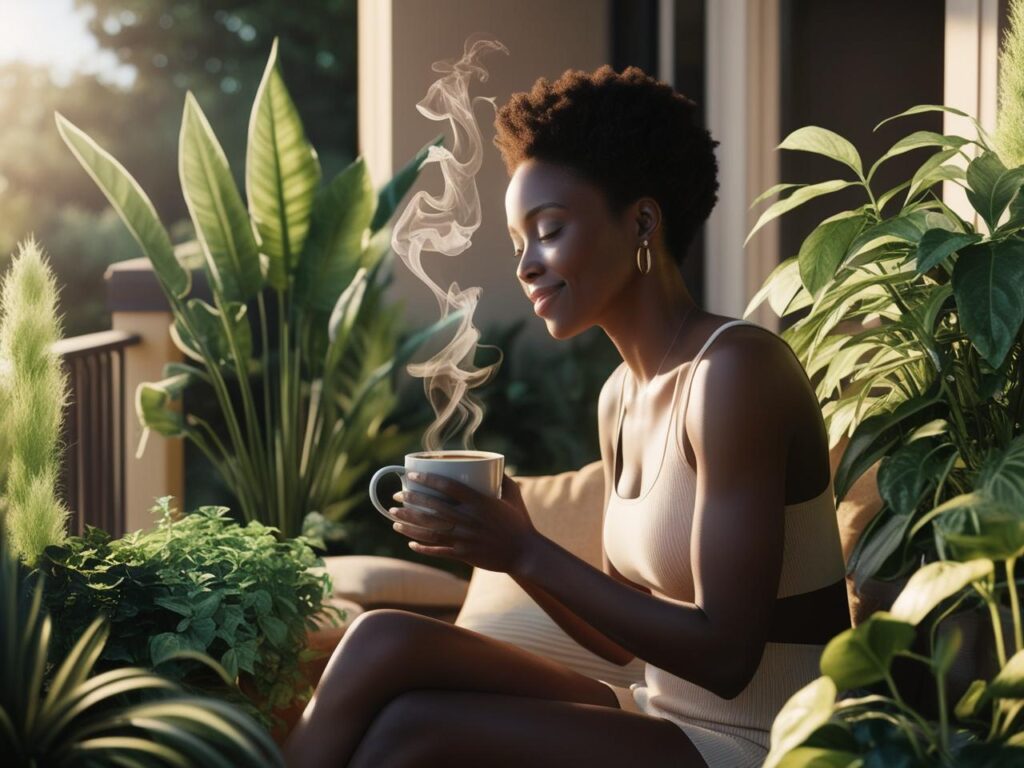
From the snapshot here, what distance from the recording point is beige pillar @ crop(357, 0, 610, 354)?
4.54 meters

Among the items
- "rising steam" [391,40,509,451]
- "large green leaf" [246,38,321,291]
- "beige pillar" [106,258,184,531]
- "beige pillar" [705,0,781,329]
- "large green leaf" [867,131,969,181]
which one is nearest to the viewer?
"large green leaf" [867,131,969,181]

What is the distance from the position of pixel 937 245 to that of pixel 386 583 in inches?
75.1

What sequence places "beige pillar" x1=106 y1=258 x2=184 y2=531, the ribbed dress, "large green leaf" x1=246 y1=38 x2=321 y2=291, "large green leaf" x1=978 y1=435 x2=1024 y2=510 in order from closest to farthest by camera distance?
"large green leaf" x1=978 y1=435 x2=1024 y2=510 < the ribbed dress < "large green leaf" x1=246 y1=38 x2=321 y2=291 < "beige pillar" x1=106 y1=258 x2=184 y2=531

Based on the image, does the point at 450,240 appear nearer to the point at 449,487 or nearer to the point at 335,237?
the point at 449,487

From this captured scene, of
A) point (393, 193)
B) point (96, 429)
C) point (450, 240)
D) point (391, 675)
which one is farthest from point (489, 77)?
point (391, 675)

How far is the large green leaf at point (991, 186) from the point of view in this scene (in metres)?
1.64

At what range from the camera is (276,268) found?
412 cm

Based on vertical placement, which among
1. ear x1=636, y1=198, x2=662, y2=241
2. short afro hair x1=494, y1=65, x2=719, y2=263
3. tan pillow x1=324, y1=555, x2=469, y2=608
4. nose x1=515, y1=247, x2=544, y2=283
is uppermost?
A: short afro hair x1=494, y1=65, x2=719, y2=263

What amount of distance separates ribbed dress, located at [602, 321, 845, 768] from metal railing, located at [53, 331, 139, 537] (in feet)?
9.74

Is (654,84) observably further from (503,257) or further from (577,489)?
(503,257)

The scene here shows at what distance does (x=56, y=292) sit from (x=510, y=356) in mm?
2530

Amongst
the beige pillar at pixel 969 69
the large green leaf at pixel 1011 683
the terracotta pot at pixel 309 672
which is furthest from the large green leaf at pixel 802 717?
the beige pillar at pixel 969 69

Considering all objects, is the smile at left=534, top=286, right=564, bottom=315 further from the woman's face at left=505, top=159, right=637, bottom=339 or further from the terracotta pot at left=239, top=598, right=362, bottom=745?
the terracotta pot at left=239, top=598, right=362, bottom=745

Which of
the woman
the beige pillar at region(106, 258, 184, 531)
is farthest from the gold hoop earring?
the beige pillar at region(106, 258, 184, 531)
